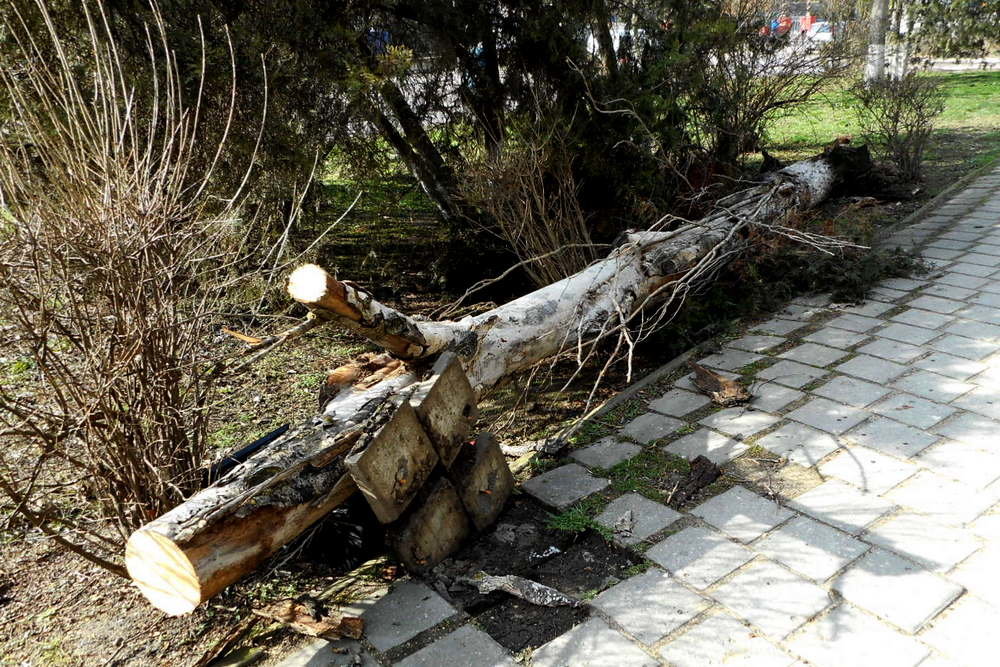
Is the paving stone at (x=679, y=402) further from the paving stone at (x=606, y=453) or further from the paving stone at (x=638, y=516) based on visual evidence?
the paving stone at (x=638, y=516)

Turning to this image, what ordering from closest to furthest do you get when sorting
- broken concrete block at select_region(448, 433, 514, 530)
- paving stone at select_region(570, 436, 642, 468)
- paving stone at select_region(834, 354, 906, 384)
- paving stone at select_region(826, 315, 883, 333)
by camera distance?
broken concrete block at select_region(448, 433, 514, 530) < paving stone at select_region(570, 436, 642, 468) < paving stone at select_region(834, 354, 906, 384) < paving stone at select_region(826, 315, 883, 333)

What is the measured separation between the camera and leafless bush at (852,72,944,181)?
8.19 metres

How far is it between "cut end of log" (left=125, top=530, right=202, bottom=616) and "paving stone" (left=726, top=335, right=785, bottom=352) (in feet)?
12.8

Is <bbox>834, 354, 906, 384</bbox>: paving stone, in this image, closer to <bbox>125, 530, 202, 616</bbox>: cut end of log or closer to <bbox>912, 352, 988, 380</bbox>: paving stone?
<bbox>912, 352, 988, 380</bbox>: paving stone

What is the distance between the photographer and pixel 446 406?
147 inches

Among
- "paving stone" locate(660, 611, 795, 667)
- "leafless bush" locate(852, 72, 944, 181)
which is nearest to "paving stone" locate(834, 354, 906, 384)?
"paving stone" locate(660, 611, 795, 667)

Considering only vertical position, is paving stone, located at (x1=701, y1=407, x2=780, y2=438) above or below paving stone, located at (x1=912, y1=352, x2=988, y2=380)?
below

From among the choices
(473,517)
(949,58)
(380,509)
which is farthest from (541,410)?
(949,58)

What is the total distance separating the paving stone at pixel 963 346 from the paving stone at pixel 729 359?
42.9 inches

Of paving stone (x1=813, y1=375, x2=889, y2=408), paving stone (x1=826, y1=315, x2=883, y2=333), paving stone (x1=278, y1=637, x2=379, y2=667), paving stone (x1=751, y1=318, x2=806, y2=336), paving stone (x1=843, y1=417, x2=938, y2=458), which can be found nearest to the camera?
paving stone (x1=278, y1=637, x2=379, y2=667)

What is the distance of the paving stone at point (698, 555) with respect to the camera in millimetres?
3227

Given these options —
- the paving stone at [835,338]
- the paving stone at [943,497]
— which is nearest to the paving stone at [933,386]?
the paving stone at [835,338]

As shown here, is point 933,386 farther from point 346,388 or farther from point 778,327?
point 346,388

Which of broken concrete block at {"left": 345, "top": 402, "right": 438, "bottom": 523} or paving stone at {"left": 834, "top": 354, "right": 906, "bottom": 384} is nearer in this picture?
broken concrete block at {"left": 345, "top": 402, "right": 438, "bottom": 523}
